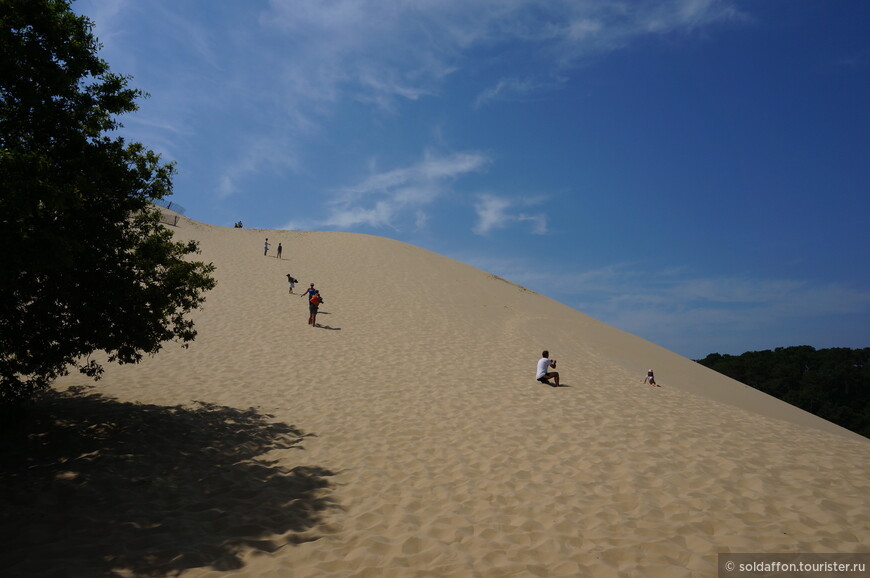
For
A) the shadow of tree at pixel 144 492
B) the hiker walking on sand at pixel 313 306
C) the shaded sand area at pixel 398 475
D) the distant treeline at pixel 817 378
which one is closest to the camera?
the shadow of tree at pixel 144 492

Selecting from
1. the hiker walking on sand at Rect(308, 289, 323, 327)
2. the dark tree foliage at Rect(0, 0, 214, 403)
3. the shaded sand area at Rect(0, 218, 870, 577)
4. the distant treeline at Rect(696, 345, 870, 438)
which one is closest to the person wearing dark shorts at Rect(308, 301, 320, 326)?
the hiker walking on sand at Rect(308, 289, 323, 327)

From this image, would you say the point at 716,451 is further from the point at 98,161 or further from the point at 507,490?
the point at 98,161

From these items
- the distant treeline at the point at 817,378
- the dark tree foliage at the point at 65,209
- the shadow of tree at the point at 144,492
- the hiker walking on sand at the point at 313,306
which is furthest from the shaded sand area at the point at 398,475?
the distant treeline at the point at 817,378

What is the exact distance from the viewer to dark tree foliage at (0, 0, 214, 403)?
19.8 feet

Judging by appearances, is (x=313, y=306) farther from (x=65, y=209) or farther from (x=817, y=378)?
(x=817, y=378)

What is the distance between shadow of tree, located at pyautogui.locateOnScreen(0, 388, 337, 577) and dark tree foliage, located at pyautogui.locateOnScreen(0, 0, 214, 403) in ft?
5.16

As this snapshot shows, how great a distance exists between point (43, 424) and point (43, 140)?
231 inches

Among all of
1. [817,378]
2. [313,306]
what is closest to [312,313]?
[313,306]

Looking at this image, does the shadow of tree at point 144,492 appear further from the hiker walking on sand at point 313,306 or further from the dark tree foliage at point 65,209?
the hiker walking on sand at point 313,306

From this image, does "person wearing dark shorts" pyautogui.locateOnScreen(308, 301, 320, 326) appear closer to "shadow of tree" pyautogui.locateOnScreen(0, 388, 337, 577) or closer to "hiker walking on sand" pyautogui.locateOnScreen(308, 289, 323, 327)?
"hiker walking on sand" pyautogui.locateOnScreen(308, 289, 323, 327)

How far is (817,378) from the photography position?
68.2 m

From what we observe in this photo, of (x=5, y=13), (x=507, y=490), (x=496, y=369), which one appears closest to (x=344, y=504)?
(x=507, y=490)

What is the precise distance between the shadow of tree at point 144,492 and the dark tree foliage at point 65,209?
1.57m

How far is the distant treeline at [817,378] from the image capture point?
62469 mm
